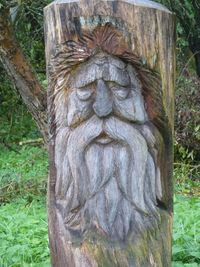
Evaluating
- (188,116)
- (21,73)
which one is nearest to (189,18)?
(188,116)

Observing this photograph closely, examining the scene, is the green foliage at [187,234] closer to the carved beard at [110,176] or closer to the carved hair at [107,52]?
the carved beard at [110,176]

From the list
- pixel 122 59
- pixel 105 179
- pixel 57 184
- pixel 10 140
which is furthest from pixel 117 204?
pixel 10 140

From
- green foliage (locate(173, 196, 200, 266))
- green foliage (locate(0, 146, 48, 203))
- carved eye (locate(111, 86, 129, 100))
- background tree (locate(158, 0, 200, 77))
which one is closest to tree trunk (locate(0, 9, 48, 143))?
green foliage (locate(0, 146, 48, 203))

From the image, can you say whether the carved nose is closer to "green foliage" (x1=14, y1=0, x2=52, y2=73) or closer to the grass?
the grass

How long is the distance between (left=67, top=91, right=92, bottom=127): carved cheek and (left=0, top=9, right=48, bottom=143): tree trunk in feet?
9.73

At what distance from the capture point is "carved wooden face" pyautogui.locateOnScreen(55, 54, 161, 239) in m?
2.62

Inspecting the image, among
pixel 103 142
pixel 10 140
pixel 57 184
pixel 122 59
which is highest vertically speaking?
pixel 122 59

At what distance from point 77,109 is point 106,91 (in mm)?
150

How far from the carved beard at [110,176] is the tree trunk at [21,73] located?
2.98 metres

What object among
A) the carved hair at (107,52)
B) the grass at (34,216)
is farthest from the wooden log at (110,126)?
the grass at (34,216)

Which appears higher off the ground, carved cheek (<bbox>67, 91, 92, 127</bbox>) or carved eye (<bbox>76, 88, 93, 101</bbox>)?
carved eye (<bbox>76, 88, 93, 101</bbox>)

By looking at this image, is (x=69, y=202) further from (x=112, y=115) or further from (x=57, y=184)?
(x=112, y=115)

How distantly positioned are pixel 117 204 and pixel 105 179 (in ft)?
0.40

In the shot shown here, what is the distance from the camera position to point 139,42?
256 centimetres
